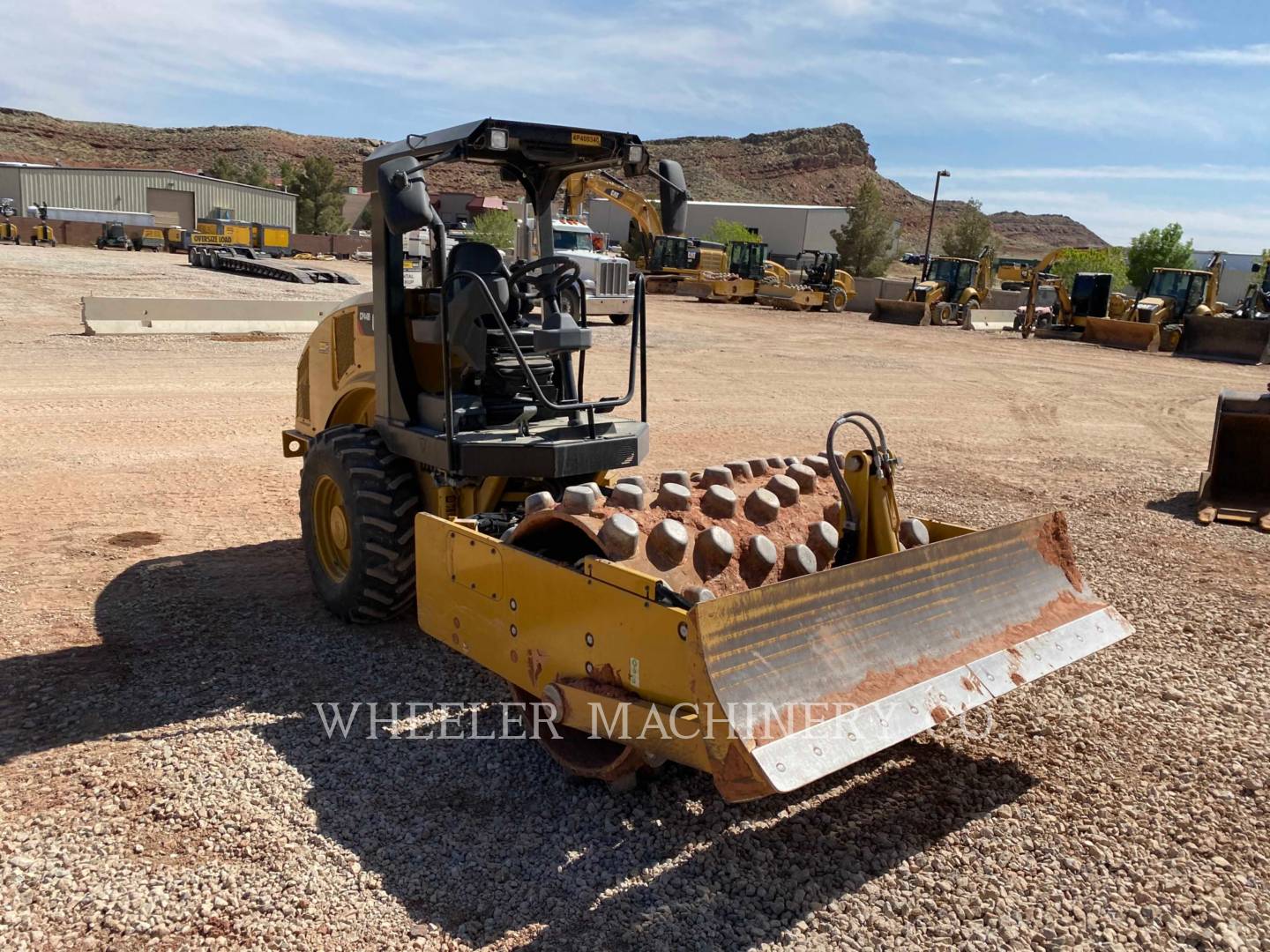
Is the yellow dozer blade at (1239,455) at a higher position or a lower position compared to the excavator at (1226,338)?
lower

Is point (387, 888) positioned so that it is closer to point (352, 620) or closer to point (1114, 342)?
point (352, 620)

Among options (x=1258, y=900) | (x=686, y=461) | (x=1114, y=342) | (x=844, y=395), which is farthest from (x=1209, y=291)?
(x=1258, y=900)

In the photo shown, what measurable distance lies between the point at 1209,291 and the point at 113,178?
2595 inches

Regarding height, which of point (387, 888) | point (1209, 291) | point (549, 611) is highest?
point (1209, 291)

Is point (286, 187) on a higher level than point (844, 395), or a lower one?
higher

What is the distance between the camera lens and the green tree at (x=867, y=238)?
58.6 m

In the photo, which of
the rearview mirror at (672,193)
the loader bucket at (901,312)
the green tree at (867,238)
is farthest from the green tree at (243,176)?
the rearview mirror at (672,193)

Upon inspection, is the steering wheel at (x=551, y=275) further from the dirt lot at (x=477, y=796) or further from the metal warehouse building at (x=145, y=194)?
the metal warehouse building at (x=145, y=194)

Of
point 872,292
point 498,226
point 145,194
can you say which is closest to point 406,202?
point 872,292

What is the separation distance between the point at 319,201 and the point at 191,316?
202ft

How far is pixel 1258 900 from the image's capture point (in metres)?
3.25

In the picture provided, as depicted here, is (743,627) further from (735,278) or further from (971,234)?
(971,234)

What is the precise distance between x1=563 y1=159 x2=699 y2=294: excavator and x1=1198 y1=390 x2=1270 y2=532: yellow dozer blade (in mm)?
5382

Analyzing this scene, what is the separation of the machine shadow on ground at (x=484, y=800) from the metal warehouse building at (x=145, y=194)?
6573 centimetres
